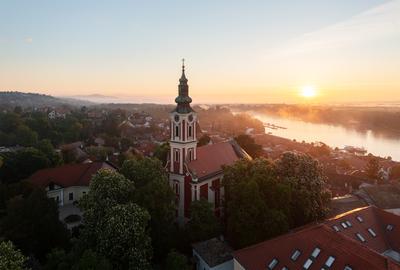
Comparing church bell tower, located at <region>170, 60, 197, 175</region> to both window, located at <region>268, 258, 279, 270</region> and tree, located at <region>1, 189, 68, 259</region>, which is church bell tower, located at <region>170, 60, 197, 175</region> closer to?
tree, located at <region>1, 189, 68, 259</region>

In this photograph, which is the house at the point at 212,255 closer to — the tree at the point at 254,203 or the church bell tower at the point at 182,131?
the tree at the point at 254,203

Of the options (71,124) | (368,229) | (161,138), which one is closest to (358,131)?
(161,138)

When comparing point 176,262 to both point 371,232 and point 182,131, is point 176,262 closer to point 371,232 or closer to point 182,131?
point 182,131

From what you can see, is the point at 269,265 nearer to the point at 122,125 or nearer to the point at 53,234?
the point at 53,234

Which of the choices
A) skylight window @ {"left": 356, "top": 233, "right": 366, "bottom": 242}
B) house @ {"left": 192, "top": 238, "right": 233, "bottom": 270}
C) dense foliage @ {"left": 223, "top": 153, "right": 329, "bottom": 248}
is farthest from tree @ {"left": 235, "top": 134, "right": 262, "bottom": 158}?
skylight window @ {"left": 356, "top": 233, "right": 366, "bottom": 242}

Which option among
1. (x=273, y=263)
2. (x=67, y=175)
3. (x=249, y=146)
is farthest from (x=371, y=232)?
(x=67, y=175)

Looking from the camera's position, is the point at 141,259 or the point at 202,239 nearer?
the point at 141,259
